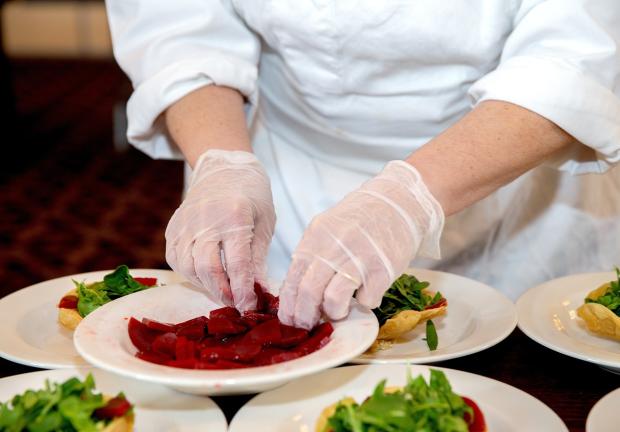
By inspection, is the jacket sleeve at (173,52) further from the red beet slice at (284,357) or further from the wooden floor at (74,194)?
the wooden floor at (74,194)

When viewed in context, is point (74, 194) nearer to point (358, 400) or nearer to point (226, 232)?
point (226, 232)

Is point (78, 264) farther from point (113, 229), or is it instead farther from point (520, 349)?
point (520, 349)

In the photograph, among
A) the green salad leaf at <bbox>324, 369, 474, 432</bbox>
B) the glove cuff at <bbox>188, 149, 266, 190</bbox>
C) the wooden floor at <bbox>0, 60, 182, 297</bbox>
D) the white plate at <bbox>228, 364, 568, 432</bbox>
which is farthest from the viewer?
the wooden floor at <bbox>0, 60, 182, 297</bbox>

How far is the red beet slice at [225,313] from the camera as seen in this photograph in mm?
1300

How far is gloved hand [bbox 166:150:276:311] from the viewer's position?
138cm

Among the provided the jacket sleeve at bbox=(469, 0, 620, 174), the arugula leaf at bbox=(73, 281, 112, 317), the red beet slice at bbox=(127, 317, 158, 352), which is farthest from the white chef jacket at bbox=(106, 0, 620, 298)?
the red beet slice at bbox=(127, 317, 158, 352)

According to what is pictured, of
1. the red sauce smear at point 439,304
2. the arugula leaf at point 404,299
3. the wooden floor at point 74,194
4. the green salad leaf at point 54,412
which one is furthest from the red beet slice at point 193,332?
the wooden floor at point 74,194

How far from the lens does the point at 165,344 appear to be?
118 cm

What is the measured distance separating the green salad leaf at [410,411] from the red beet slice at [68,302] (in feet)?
2.17

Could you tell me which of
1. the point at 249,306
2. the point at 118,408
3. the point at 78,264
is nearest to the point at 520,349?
the point at 249,306

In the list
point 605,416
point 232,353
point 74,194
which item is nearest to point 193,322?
point 232,353

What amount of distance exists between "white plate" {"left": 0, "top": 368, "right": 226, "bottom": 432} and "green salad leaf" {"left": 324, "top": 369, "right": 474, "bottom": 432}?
19 centimetres

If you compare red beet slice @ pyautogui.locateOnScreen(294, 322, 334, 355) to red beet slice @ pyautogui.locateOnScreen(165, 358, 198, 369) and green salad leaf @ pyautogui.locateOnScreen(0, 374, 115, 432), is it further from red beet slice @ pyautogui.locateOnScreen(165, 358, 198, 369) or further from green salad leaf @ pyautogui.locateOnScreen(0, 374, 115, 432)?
green salad leaf @ pyautogui.locateOnScreen(0, 374, 115, 432)

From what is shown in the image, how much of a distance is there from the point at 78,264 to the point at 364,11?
2.77 m
